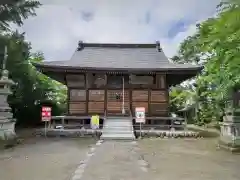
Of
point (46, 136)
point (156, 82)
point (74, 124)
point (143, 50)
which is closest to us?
point (46, 136)

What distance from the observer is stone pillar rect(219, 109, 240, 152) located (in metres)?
11.1

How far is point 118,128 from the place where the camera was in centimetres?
1655

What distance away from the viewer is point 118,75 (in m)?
20.1

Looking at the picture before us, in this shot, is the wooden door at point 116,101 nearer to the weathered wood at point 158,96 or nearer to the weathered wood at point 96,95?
the weathered wood at point 96,95

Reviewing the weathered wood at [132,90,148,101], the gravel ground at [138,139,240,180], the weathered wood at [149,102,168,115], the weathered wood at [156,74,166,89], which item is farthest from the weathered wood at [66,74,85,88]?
the gravel ground at [138,139,240,180]

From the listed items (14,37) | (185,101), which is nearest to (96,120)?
(14,37)

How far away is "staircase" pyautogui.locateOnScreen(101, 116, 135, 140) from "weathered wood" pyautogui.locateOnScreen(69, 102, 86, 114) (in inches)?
87.6

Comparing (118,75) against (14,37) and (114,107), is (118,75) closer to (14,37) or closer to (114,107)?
(114,107)

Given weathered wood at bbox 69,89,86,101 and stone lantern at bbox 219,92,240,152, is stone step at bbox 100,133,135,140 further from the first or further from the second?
weathered wood at bbox 69,89,86,101

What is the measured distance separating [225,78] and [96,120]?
29.6 feet

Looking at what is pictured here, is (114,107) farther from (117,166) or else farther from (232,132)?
(117,166)

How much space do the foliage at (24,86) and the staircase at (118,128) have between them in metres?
7.33

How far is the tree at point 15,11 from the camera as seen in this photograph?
16766 millimetres

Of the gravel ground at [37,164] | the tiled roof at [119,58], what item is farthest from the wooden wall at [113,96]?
the gravel ground at [37,164]
